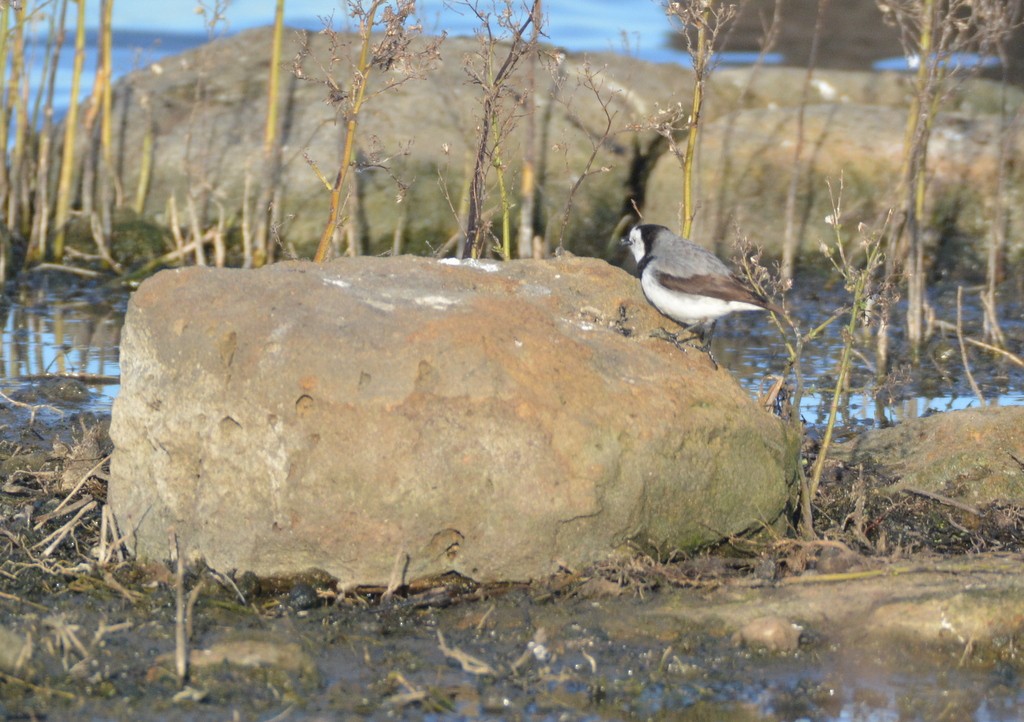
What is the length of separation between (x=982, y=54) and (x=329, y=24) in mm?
3646

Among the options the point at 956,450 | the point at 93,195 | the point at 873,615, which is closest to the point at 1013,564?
the point at 873,615

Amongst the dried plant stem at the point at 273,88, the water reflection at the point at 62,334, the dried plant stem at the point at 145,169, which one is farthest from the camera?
the dried plant stem at the point at 145,169

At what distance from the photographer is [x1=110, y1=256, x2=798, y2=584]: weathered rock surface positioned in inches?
168

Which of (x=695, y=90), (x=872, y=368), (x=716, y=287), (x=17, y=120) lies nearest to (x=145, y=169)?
(x=17, y=120)

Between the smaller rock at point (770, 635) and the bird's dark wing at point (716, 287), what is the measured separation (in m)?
1.49

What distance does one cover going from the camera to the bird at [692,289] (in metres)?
5.10

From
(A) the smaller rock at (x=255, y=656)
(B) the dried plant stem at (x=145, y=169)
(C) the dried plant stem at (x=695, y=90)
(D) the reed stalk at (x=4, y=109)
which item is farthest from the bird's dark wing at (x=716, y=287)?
(B) the dried plant stem at (x=145, y=169)

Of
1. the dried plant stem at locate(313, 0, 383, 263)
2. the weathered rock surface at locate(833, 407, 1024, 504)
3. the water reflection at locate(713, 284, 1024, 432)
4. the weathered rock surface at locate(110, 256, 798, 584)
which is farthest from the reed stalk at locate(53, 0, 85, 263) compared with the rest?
the weathered rock surface at locate(833, 407, 1024, 504)

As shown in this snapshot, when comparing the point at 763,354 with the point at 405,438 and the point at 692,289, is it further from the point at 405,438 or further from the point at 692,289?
the point at 405,438

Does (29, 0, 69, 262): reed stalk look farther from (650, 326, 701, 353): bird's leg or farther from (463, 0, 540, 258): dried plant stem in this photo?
(650, 326, 701, 353): bird's leg

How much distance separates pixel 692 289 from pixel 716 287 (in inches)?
6.3

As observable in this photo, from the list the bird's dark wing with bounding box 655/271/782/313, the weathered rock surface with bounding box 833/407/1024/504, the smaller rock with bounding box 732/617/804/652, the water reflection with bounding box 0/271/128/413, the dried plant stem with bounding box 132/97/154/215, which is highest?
the bird's dark wing with bounding box 655/271/782/313

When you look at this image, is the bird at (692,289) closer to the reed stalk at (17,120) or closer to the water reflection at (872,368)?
the water reflection at (872,368)

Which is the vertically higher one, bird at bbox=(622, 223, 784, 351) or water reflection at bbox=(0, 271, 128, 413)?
bird at bbox=(622, 223, 784, 351)
